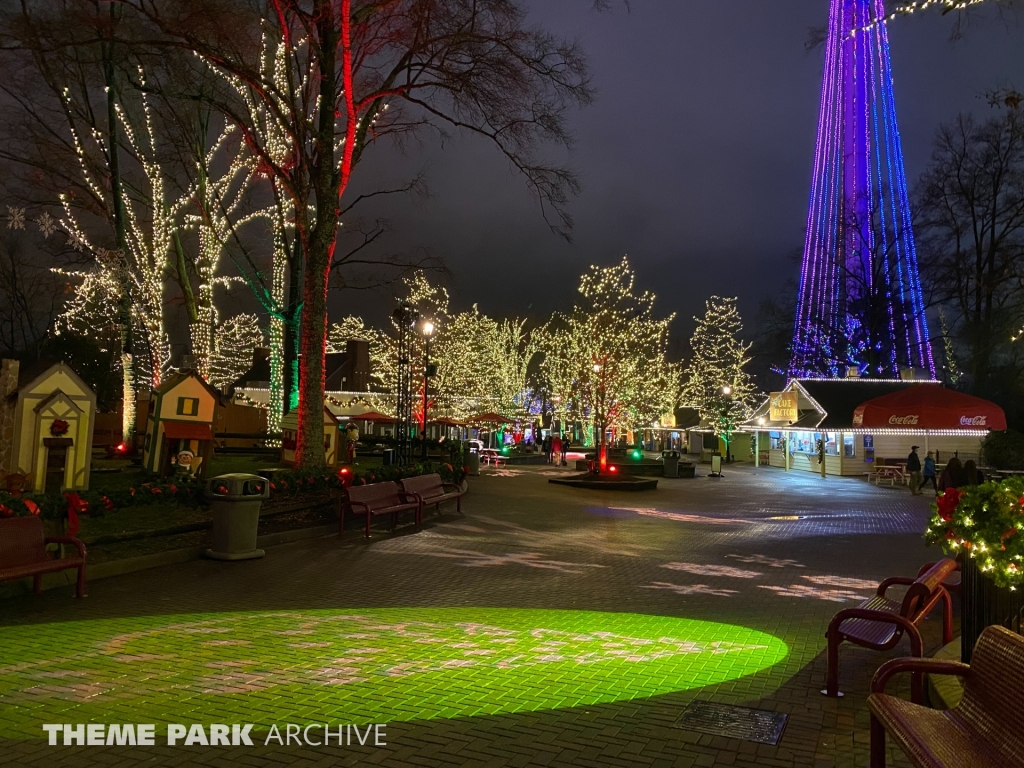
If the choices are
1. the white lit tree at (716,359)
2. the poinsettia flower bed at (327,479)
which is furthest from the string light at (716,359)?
the poinsettia flower bed at (327,479)

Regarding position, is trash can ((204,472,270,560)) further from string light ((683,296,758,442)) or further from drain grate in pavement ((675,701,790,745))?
string light ((683,296,758,442))

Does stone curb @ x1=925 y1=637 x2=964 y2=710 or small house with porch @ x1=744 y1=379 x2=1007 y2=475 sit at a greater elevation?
small house with porch @ x1=744 y1=379 x2=1007 y2=475

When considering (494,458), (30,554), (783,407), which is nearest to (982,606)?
(30,554)

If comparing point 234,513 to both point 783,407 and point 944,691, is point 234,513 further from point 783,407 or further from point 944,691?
point 783,407

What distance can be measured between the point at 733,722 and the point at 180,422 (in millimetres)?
14972

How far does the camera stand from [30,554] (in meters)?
8.15

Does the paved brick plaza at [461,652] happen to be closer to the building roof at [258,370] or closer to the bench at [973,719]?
the bench at [973,719]

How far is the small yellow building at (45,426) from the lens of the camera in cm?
1298

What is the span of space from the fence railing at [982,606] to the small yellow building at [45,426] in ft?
43.4

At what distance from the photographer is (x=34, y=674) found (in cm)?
574

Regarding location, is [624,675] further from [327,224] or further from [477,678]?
[327,224]

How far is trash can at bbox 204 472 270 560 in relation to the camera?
10758 mm

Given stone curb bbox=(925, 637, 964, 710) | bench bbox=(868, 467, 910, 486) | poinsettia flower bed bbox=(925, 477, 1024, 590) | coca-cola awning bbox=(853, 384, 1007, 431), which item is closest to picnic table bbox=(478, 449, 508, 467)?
bench bbox=(868, 467, 910, 486)

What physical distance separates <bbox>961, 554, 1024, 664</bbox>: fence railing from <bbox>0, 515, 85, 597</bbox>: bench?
8.31 meters
